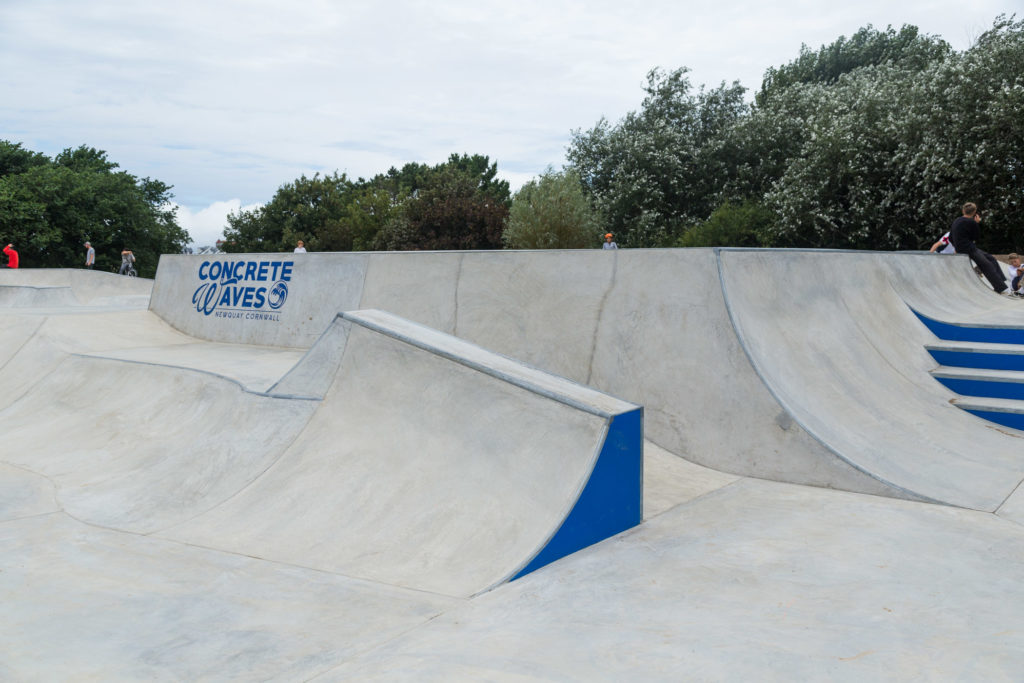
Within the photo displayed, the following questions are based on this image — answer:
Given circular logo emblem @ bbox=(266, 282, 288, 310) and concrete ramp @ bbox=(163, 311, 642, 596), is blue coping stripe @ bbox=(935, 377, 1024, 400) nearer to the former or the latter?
Result: concrete ramp @ bbox=(163, 311, 642, 596)

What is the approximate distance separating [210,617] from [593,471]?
1830 millimetres

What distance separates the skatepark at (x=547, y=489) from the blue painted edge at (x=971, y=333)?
0.02 m

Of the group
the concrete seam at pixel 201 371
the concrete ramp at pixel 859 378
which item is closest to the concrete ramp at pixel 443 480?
the concrete seam at pixel 201 371

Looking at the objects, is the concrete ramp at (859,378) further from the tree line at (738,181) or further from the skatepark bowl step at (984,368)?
the tree line at (738,181)

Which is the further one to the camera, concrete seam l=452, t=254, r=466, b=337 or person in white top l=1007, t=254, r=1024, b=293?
person in white top l=1007, t=254, r=1024, b=293

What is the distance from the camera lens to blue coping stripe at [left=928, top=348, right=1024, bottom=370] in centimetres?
660

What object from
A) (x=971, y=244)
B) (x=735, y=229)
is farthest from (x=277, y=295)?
(x=735, y=229)

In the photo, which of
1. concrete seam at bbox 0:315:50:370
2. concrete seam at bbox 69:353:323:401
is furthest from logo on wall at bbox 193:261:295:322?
concrete seam at bbox 69:353:323:401

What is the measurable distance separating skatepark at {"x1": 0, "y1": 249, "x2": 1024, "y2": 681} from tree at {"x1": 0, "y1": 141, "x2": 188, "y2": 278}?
34.3m

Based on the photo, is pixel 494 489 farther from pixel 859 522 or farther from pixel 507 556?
pixel 859 522

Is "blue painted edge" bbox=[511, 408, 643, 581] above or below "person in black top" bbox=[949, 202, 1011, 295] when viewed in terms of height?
below

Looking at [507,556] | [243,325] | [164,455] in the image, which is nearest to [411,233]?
[243,325]

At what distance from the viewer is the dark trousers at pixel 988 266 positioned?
11.5 meters

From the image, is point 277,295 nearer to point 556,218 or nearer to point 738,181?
point 556,218
